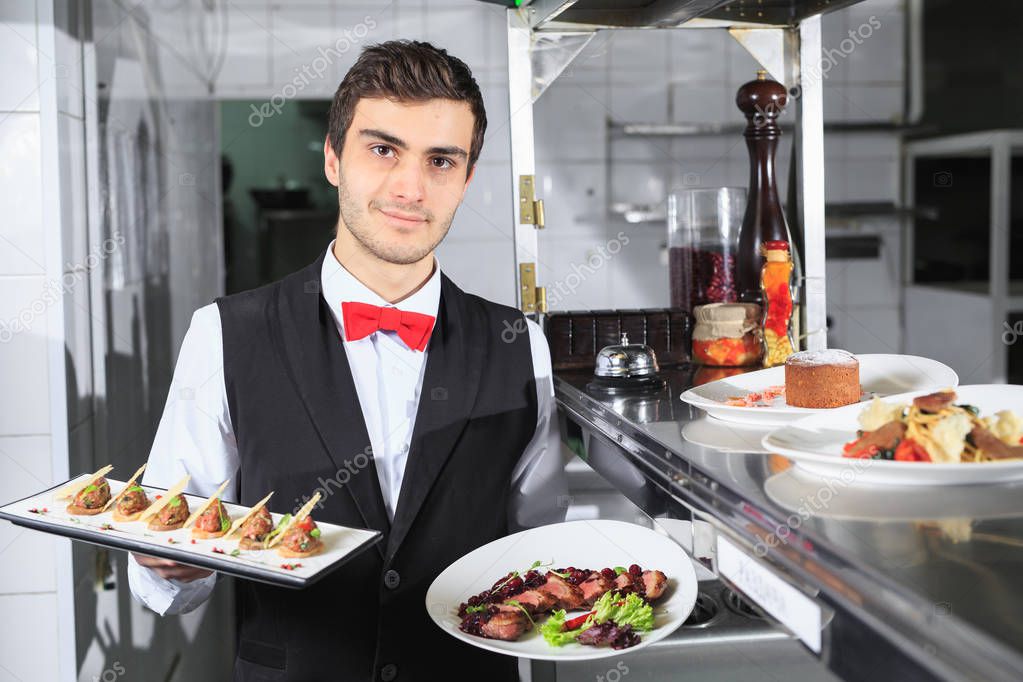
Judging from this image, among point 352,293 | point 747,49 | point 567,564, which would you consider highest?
point 747,49

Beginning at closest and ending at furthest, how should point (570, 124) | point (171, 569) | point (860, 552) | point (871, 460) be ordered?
point (860, 552) → point (871, 460) → point (171, 569) → point (570, 124)

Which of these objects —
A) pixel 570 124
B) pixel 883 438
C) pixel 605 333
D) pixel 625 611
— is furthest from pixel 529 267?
pixel 570 124

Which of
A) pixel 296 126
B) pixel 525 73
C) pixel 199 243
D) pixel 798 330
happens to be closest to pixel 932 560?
pixel 798 330

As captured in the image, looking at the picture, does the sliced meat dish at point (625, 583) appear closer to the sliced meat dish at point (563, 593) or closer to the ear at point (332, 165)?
the sliced meat dish at point (563, 593)

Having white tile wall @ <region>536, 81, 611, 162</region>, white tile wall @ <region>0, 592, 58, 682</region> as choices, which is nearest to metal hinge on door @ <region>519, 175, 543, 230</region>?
white tile wall @ <region>0, 592, 58, 682</region>

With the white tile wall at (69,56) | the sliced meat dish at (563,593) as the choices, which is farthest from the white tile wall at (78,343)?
the sliced meat dish at (563,593)

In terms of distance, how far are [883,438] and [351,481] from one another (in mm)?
669

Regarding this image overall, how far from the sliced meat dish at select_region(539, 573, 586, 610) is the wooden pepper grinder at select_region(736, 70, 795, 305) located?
73 centimetres

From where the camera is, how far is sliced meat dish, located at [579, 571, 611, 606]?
0.98 metres

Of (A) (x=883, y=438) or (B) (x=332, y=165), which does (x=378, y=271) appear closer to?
(B) (x=332, y=165)

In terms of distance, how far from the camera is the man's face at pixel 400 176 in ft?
4.21

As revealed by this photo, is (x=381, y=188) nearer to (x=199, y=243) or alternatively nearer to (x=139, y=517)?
(x=139, y=517)

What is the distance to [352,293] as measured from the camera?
1.33 metres

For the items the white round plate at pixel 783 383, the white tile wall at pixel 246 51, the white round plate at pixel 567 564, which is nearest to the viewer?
the white round plate at pixel 567 564
